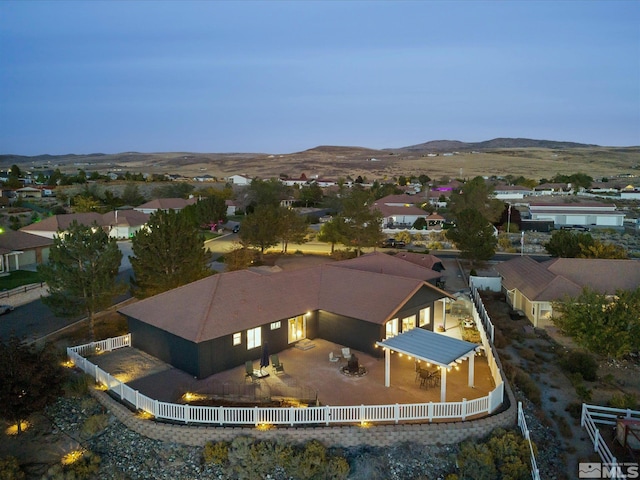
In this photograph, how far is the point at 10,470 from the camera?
1435cm

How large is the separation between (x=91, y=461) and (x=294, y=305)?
10113 millimetres

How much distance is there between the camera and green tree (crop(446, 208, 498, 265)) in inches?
1577

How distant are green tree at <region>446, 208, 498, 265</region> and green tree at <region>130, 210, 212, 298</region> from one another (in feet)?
75.9

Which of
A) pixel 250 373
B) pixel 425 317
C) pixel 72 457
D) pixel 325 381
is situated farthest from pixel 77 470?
pixel 425 317

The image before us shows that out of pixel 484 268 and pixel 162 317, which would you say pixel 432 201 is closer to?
pixel 484 268

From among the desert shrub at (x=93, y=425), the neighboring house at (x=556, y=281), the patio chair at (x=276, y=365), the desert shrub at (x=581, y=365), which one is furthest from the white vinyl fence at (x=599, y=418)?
the desert shrub at (x=93, y=425)

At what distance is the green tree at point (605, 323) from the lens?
22125mm

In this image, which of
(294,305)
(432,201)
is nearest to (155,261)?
(294,305)

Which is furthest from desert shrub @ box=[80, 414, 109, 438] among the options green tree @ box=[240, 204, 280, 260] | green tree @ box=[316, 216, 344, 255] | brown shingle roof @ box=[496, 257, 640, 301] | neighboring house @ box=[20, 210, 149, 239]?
neighboring house @ box=[20, 210, 149, 239]

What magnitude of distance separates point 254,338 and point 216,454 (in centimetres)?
620

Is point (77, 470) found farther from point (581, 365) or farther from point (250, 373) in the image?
point (581, 365)

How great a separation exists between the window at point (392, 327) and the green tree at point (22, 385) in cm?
1295

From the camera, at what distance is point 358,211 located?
44844 mm

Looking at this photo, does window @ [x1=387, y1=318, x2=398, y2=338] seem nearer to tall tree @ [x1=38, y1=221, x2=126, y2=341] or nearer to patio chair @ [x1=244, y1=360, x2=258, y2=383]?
patio chair @ [x1=244, y1=360, x2=258, y2=383]
